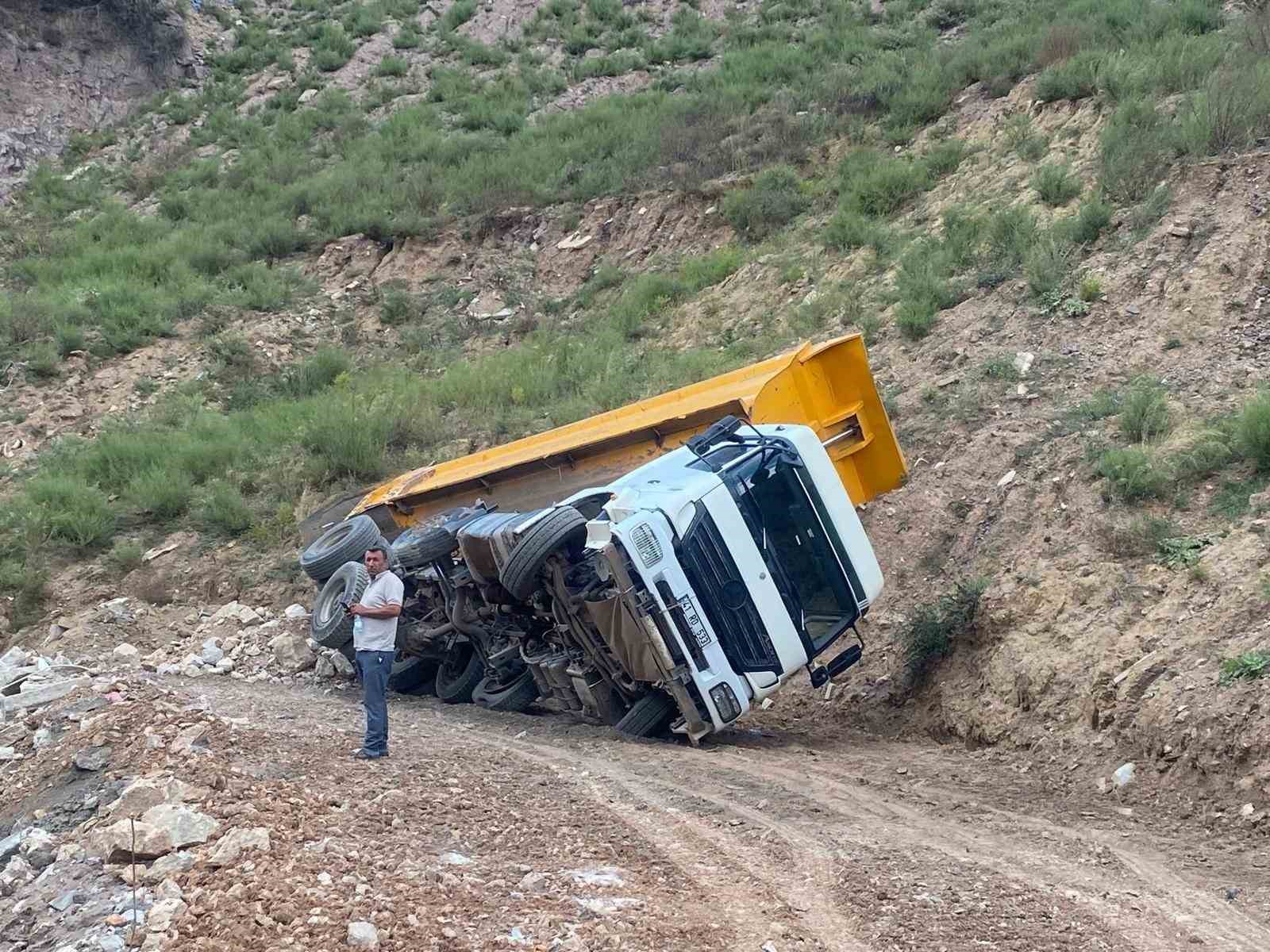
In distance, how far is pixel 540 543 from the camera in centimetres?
839

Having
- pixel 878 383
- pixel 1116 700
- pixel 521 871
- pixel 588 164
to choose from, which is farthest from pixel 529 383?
pixel 521 871

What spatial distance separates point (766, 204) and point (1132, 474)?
1071 centimetres

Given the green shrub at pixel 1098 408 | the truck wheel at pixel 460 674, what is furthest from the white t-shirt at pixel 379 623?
the green shrub at pixel 1098 408

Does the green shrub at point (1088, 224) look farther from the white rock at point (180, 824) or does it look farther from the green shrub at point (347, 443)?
the white rock at point (180, 824)

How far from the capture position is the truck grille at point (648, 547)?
7.82 m

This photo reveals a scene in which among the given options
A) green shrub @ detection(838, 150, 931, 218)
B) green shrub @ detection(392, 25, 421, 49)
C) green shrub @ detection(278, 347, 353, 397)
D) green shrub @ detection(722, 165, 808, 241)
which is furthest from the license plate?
green shrub @ detection(392, 25, 421, 49)

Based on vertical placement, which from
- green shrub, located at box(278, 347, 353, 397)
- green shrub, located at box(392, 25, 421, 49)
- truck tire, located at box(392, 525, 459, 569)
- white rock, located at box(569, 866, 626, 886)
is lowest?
white rock, located at box(569, 866, 626, 886)

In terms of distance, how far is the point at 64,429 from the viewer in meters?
18.7

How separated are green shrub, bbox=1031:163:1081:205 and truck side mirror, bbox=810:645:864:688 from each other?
27.0ft

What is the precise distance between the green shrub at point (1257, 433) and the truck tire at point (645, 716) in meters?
4.51

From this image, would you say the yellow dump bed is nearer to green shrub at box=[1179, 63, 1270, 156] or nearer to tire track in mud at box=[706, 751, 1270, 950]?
tire track in mud at box=[706, 751, 1270, 950]

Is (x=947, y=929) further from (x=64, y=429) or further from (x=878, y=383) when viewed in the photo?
(x=64, y=429)

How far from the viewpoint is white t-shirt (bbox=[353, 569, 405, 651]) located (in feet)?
25.1

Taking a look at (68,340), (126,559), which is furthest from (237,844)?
(68,340)
